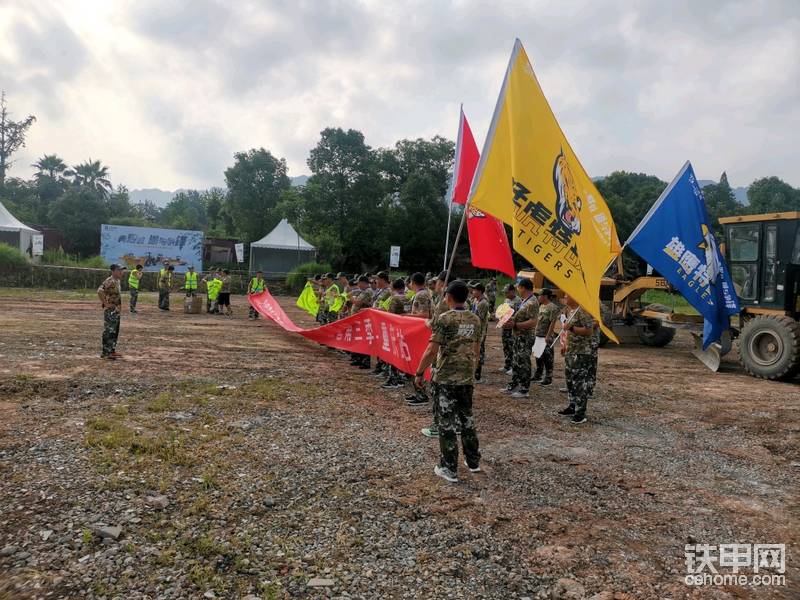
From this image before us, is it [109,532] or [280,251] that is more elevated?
[280,251]

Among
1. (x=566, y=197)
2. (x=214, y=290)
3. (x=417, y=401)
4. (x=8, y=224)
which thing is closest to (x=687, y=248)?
(x=566, y=197)

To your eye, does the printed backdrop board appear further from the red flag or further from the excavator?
the excavator

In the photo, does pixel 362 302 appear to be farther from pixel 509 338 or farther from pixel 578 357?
pixel 578 357

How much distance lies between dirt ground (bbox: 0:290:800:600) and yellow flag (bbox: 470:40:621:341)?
1728 mm

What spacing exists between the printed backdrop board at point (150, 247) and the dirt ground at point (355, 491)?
978 inches

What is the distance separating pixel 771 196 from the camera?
5122cm

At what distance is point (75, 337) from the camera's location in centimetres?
1181

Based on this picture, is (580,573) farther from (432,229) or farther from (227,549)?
(432,229)

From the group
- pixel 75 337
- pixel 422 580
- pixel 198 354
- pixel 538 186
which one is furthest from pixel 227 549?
pixel 75 337

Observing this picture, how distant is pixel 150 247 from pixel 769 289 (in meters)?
31.5

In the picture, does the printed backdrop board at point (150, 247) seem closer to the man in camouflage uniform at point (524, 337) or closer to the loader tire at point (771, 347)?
the man in camouflage uniform at point (524, 337)

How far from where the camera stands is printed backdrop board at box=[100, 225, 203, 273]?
31.3m

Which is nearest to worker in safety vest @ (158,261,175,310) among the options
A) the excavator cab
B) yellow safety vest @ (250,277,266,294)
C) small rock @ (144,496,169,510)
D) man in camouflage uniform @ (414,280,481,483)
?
yellow safety vest @ (250,277,266,294)

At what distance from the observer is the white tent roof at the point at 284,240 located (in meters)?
32.4
